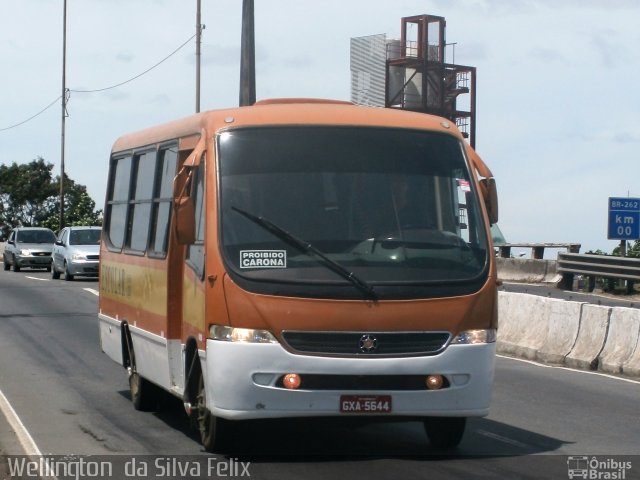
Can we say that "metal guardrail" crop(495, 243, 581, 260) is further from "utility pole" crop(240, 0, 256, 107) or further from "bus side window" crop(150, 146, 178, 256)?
"bus side window" crop(150, 146, 178, 256)

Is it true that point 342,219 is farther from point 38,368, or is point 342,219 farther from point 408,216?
point 38,368

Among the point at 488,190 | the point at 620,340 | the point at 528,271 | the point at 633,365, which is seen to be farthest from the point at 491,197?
the point at 528,271

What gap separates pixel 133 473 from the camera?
9.13 m

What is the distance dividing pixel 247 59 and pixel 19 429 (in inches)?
550

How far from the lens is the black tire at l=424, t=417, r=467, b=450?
33.1 feet

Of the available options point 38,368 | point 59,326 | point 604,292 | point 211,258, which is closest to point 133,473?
point 211,258

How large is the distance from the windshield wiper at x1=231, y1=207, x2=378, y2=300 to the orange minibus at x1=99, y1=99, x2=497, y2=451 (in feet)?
0.03

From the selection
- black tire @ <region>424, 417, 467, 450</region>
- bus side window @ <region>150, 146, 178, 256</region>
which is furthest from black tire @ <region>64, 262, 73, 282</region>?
black tire @ <region>424, 417, 467, 450</region>

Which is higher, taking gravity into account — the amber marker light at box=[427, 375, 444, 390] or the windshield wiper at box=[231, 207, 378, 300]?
the windshield wiper at box=[231, 207, 378, 300]

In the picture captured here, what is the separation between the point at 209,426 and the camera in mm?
9742

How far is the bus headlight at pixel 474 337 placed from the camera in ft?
30.8

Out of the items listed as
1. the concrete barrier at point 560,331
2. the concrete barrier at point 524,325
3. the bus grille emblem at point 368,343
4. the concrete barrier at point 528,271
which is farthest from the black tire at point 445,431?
the concrete barrier at point 528,271

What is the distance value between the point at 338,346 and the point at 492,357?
47.9 inches

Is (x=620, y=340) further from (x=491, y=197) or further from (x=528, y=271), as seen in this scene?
(x=528, y=271)
